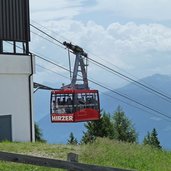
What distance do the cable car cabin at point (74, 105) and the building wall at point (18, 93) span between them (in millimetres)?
2553

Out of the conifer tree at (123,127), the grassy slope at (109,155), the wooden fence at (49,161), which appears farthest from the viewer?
the conifer tree at (123,127)

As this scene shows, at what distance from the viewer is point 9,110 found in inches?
1060

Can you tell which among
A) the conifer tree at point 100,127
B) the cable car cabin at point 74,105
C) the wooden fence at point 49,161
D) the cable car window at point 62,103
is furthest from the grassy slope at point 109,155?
the conifer tree at point 100,127

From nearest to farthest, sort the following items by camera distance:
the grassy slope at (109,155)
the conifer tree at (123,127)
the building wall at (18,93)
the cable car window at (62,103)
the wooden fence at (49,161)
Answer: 1. the wooden fence at (49,161)
2. the grassy slope at (109,155)
3. the building wall at (18,93)
4. the cable car window at (62,103)
5. the conifer tree at (123,127)

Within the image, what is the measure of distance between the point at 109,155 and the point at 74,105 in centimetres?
1296

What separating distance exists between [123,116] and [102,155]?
2342 inches

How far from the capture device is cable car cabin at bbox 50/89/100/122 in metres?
30.0

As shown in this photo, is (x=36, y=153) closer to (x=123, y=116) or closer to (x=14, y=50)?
(x=14, y=50)

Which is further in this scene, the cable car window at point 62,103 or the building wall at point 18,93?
the cable car window at point 62,103

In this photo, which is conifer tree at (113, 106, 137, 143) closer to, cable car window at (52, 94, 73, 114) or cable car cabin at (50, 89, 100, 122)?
cable car cabin at (50, 89, 100, 122)

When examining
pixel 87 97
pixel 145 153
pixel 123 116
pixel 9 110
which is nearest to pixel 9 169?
pixel 145 153

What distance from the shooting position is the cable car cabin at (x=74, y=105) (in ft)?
98.4

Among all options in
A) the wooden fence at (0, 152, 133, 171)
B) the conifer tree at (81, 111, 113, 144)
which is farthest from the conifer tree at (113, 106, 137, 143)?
the wooden fence at (0, 152, 133, 171)

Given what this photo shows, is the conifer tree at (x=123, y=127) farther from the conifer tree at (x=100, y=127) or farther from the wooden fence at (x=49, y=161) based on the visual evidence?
the wooden fence at (x=49, y=161)
